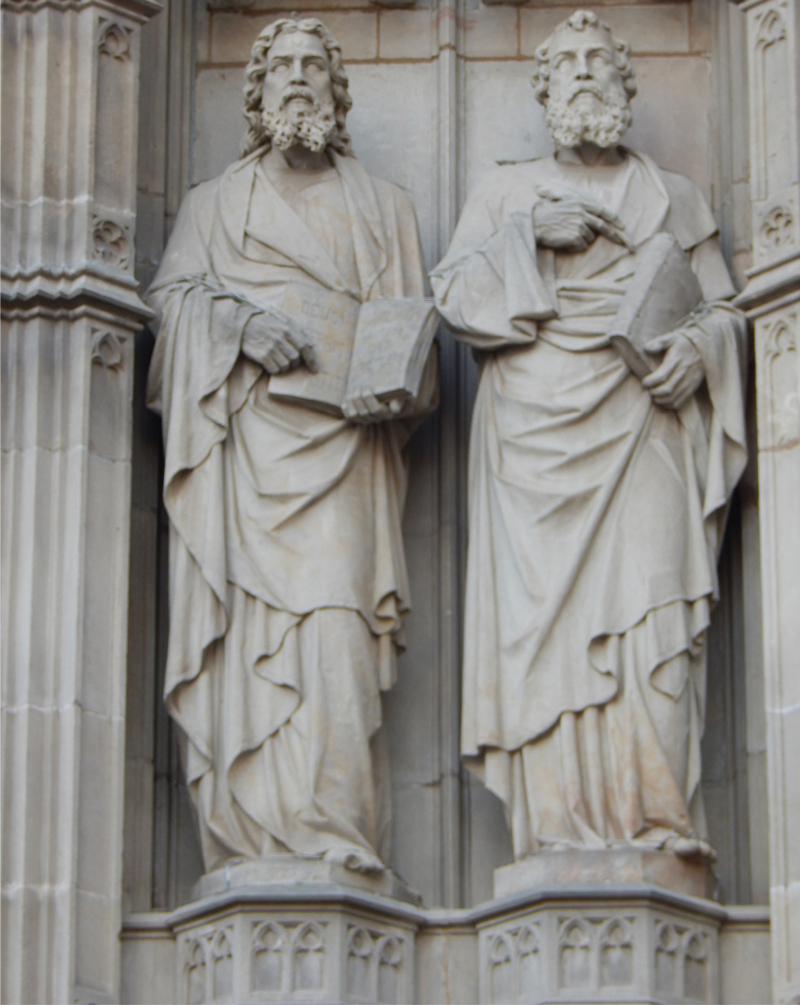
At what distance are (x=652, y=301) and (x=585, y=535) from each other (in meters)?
1.00

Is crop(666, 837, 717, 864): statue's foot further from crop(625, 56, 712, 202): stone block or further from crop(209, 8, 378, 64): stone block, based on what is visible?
crop(209, 8, 378, 64): stone block

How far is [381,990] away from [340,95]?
3740mm

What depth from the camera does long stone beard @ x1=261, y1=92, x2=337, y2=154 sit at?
540 inches

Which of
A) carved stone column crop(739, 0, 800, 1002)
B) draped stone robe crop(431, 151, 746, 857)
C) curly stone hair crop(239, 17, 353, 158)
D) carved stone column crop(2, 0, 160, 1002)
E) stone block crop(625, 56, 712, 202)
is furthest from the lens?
stone block crop(625, 56, 712, 202)

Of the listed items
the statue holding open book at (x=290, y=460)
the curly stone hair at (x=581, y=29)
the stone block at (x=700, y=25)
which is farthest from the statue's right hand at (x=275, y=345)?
the stone block at (x=700, y=25)

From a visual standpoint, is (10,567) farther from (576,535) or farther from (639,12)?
(639,12)

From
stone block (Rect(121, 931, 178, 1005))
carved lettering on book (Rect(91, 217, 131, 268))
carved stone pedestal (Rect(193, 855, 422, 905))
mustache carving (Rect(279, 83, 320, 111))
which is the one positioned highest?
mustache carving (Rect(279, 83, 320, 111))

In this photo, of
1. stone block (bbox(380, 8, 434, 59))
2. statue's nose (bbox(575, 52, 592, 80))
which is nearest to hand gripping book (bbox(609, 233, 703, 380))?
statue's nose (bbox(575, 52, 592, 80))

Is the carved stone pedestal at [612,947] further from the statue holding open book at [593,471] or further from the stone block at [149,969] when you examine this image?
the stone block at [149,969]

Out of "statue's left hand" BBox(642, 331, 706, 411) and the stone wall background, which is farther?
the stone wall background

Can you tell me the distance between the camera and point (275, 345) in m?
13.3

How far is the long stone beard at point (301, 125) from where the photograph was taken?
13719 millimetres

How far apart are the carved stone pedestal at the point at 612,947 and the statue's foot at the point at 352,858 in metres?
0.57

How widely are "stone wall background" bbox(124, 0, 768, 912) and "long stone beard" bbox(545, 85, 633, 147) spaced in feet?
2.19
